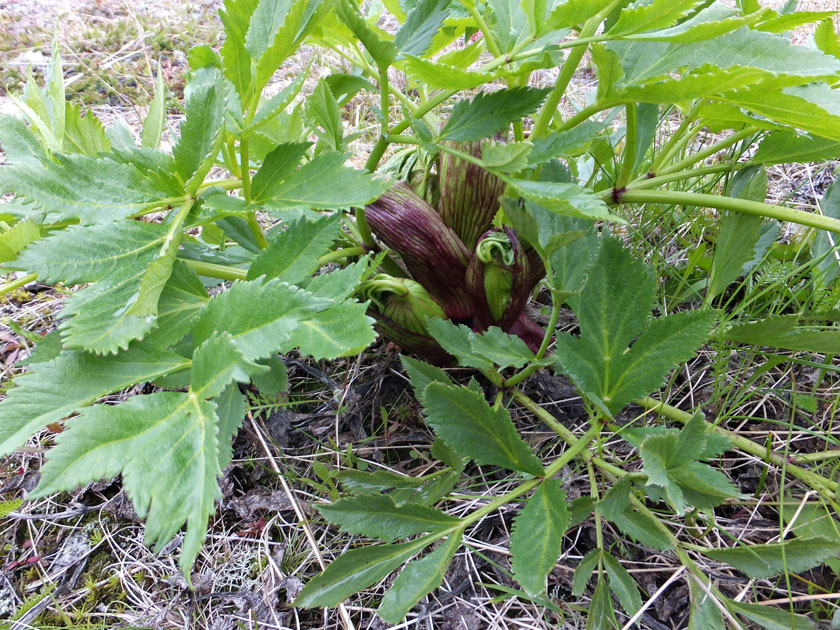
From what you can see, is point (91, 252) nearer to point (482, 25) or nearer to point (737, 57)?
point (482, 25)

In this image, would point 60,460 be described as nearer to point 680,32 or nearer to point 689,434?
point 689,434

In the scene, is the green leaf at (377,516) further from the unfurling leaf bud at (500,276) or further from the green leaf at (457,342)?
the unfurling leaf bud at (500,276)

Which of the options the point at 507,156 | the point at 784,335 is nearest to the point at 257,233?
the point at 507,156

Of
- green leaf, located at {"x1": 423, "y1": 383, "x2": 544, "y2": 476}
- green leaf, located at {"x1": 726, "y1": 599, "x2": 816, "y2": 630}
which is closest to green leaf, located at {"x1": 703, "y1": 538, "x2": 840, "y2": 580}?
green leaf, located at {"x1": 726, "y1": 599, "x2": 816, "y2": 630}

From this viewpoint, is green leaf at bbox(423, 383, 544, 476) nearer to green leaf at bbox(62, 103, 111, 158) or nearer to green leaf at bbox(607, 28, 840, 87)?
green leaf at bbox(607, 28, 840, 87)

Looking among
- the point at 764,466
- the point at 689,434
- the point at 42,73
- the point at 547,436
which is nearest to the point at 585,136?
the point at 689,434

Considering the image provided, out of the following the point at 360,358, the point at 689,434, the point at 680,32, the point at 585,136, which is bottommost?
the point at 360,358
